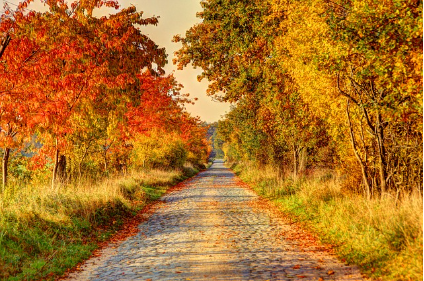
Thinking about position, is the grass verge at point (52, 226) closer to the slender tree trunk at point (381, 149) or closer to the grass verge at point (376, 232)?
the grass verge at point (376, 232)

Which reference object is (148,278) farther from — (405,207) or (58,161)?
(58,161)

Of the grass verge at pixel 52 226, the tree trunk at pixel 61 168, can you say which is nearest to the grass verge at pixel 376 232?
the grass verge at pixel 52 226

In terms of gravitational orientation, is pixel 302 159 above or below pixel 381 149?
below

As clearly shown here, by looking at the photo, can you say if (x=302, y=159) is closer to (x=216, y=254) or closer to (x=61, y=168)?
(x=61, y=168)

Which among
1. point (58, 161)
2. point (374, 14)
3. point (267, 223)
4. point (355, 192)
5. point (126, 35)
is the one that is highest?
point (126, 35)

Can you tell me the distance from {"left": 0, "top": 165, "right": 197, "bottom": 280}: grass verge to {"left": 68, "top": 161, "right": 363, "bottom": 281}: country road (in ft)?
2.11

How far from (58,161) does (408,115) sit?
42.3ft

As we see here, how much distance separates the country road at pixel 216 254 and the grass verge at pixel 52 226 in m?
0.64

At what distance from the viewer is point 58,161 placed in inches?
606

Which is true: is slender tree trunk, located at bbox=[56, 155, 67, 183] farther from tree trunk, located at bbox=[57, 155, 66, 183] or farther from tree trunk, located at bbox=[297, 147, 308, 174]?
tree trunk, located at bbox=[297, 147, 308, 174]

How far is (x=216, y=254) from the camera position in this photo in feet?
25.6

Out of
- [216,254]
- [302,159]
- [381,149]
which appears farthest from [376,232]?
[302,159]

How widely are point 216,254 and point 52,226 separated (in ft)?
14.9

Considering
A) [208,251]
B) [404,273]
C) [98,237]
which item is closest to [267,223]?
[208,251]
